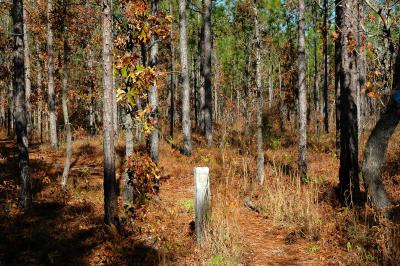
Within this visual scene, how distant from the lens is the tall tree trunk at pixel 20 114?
8180 millimetres

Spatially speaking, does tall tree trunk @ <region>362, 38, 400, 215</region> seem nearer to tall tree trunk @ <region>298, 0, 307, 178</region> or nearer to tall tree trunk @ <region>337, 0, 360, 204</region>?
tall tree trunk @ <region>337, 0, 360, 204</region>

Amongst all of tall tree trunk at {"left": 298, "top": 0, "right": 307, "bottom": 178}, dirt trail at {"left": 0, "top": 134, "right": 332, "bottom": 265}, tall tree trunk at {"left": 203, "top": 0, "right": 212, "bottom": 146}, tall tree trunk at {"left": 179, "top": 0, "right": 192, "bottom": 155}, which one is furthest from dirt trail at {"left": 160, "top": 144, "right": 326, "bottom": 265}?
tall tree trunk at {"left": 203, "top": 0, "right": 212, "bottom": 146}

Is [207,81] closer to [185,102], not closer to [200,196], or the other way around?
[185,102]

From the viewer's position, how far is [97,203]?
8.62m

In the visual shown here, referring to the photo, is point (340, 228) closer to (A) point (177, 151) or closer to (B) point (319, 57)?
(A) point (177, 151)

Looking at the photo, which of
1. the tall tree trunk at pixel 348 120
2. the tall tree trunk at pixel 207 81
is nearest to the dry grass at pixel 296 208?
the tall tree trunk at pixel 348 120

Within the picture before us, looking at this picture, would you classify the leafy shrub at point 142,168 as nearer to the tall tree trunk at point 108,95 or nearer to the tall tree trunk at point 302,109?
the tall tree trunk at point 108,95

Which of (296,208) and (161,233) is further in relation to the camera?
(296,208)

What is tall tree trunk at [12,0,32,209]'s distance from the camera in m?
8.18

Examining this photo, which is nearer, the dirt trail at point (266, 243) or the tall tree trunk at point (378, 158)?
the dirt trail at point (266, 243)

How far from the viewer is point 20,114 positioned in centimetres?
820

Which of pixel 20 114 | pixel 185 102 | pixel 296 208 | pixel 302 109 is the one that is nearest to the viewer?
pixel 296 208

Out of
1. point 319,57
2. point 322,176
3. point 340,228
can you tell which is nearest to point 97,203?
point 340,228

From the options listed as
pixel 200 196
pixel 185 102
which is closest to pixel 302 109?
pixel 185 102
